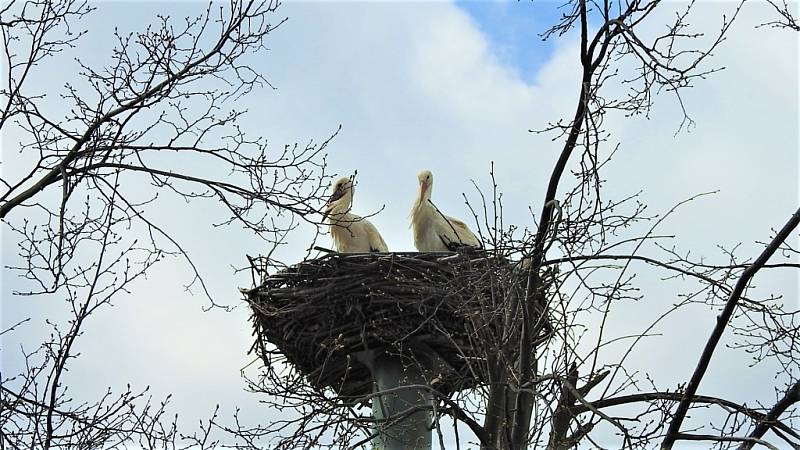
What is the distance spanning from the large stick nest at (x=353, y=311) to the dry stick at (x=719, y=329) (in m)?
2.08

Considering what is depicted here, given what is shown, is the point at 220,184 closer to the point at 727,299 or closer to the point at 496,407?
the point at 496,407

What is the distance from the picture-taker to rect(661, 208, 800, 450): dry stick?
17.5 feet

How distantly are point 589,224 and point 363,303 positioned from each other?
256cm

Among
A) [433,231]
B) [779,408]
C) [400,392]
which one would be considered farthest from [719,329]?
[433,231]

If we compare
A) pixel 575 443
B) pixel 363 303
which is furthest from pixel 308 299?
pixel 575 443

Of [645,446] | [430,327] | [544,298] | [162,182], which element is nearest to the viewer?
[645,446]

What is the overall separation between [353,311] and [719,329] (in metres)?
2.83

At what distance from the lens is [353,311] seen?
7656mm

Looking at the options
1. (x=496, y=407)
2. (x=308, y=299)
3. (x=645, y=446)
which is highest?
(x=308, y=299)

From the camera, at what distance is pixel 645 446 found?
5184mm

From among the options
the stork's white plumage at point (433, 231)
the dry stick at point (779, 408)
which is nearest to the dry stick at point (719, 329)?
the dry stick at point (779, 408)

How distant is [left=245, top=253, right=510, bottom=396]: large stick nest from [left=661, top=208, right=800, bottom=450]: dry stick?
2075 millimetres

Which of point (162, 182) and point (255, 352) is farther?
point (255, 352)

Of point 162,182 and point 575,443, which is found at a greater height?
point 162,182
